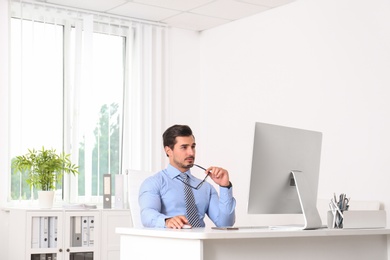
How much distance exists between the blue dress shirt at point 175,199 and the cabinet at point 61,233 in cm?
193

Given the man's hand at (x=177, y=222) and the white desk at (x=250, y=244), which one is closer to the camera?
the white desk at (x=250, y=244)

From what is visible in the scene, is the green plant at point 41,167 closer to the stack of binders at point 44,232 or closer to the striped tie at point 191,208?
the stack of binders at point 44,232

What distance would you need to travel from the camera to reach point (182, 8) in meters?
6.17

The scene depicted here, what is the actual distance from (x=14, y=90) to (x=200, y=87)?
2.07 m

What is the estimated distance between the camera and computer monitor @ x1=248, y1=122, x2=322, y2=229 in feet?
10.6

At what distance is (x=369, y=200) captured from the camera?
5.04 m

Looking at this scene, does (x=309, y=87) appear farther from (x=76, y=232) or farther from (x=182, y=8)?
(x=76, y=232)

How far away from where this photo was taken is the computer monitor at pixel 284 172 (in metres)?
3.23

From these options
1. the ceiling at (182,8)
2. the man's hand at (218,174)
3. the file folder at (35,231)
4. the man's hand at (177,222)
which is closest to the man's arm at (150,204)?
the man's hand at (177,222)

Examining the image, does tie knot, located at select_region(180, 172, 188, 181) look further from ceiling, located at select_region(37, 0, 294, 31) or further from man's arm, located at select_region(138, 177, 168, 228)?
ceiling, located at select_region(37, 0, 294, 31)

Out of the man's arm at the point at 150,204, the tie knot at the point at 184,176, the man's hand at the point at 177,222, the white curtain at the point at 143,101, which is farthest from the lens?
the white curtain at the point at 143,101

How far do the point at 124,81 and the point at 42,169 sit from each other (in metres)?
1.37

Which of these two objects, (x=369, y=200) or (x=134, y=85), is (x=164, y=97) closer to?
(x=134, y=85)

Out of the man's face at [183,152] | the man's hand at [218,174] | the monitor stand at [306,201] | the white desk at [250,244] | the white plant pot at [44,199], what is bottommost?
Result: the white plant pot at [44,199]
